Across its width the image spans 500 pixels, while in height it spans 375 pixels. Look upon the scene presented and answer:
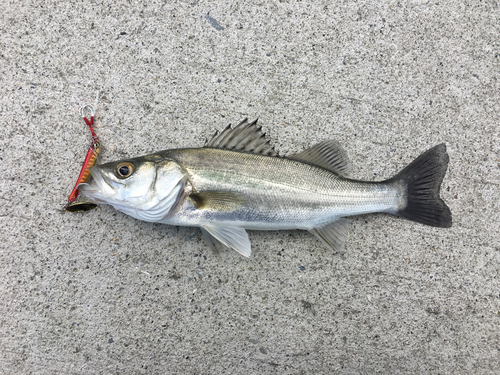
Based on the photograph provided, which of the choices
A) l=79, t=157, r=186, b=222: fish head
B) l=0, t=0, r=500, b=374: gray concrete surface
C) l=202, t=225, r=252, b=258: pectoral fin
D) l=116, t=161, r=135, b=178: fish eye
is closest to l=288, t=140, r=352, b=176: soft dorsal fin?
l=0, t=0, r=500, b=374: gray concrete surface

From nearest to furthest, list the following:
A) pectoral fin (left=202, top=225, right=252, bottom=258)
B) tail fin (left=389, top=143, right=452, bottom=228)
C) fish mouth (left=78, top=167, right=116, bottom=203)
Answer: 1. fish mouth (left=78, top=167, right=116, bottom=203)
2. pectoral fin (left=202, top=225, right=252, bottom=258)
3. tail fin (left=389, top=143, right=452, bottom=228)

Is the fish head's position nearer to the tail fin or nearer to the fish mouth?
the fish mouth

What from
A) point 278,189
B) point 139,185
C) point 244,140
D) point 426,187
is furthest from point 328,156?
point 139,185

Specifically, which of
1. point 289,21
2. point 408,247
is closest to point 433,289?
point 408,247

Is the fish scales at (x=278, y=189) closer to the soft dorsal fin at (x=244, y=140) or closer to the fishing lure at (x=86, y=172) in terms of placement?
the soft dorsal fin at (x=244, y=140)

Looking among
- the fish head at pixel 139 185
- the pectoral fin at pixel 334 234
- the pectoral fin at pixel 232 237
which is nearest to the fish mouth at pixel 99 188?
the fish head at pixel 139 185

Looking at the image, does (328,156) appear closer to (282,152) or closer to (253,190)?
(282,152)
